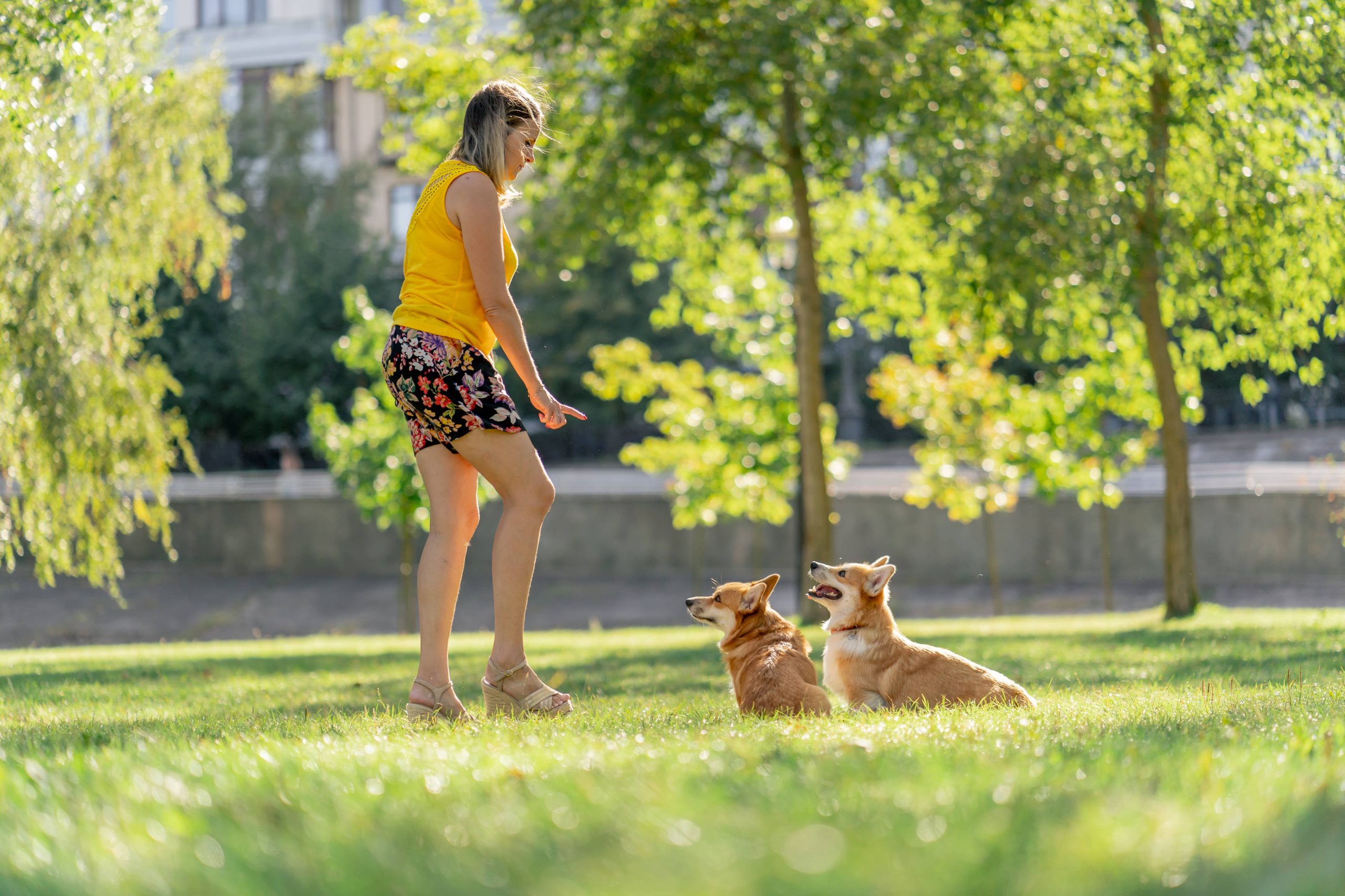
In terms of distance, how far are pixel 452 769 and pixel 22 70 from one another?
582cm

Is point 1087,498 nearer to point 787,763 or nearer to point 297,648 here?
point 297,648

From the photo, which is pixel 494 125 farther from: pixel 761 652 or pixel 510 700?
pixel 761 652

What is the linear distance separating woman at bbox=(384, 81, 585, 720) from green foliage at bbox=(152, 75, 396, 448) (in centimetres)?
3119

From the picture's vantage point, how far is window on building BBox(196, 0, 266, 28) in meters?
42.5

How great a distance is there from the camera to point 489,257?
4.39 m

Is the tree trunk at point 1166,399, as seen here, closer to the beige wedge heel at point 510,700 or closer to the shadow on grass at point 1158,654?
the shadow on grass at point 1158,654

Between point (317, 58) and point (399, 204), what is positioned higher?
point (317, 58)

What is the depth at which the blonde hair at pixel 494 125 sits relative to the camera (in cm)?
455

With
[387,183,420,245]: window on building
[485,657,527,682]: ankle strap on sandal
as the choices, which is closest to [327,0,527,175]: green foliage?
[485,657,527,682]: ankle strap on sandal

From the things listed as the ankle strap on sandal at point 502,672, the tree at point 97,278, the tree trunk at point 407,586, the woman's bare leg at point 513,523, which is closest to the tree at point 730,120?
the tree at point 97,278

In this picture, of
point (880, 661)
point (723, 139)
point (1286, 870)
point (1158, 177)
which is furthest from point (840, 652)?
point (723, 139)

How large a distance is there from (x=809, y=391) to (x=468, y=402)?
1009cm

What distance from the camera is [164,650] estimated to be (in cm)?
1186

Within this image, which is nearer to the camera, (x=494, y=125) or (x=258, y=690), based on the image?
(x=494, y=125)
